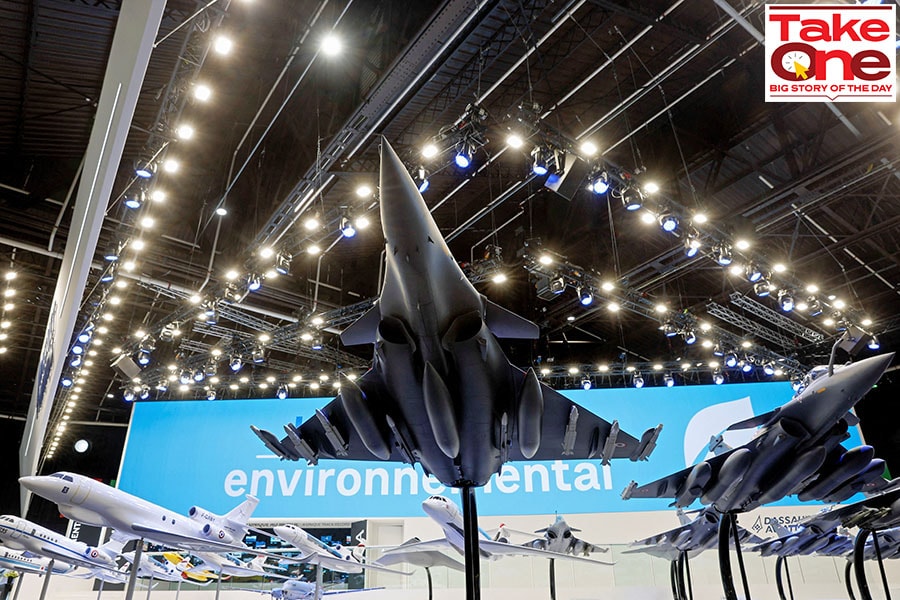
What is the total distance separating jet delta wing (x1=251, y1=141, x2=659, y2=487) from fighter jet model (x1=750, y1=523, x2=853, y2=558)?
580 centimetres

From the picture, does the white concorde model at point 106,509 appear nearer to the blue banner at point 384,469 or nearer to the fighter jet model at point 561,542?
the fighter jet model at point 561,542

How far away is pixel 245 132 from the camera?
10.0 metres

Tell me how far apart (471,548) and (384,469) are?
12.3m

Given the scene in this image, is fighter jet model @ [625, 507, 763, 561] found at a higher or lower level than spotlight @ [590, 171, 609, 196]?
lower

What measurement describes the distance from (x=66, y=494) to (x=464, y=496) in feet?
21.8

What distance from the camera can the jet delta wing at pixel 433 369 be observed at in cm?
341

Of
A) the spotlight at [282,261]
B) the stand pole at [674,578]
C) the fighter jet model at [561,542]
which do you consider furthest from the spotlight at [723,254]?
the spotlight at [282,261]

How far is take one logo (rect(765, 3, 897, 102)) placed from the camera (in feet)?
18.9

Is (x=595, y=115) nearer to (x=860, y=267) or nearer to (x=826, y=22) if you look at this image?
(x=826, y=22)

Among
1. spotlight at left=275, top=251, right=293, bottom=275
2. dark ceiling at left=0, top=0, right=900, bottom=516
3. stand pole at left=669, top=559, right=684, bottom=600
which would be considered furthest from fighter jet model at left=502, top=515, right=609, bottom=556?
spotlight at left=275, top=251, right=293, bottom=275

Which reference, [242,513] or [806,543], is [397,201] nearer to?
[806,543]

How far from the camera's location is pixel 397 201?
330 centimetres

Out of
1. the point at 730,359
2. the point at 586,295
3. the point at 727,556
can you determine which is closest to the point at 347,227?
the point at 586,295

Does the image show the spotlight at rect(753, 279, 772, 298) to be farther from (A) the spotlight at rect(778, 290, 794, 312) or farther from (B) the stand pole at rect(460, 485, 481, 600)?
(B) the stand pole at rect(460, 485, 481, 600)
